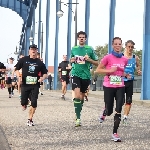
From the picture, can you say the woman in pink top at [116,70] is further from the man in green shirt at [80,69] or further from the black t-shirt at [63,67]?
the black t-shirt at [63,67]

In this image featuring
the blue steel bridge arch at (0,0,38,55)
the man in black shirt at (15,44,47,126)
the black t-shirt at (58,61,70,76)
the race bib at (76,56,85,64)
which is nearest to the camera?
the race bib at (76,56,85,64)

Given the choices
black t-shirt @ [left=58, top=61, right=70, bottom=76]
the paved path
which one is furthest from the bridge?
the paved path

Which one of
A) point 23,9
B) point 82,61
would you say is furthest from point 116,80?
point 23,9

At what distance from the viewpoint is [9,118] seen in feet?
35.5

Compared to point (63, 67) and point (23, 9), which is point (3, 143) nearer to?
point (63, 67)

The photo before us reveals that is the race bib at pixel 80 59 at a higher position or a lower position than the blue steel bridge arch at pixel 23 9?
lower

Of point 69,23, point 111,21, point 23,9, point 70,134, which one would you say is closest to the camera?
point 70,134

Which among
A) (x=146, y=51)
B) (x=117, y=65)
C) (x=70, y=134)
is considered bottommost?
(x=70, y=134)

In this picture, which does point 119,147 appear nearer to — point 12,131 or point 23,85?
point 12,131

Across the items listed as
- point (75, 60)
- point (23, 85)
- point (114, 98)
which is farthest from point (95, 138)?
point (23, 85)

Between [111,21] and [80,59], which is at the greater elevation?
[111,21]

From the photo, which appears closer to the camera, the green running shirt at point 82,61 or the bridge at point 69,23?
the green running shirt at point 82,61

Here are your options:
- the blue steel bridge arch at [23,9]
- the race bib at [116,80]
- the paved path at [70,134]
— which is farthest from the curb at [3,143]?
the blue steel bridge arch at [23,9]

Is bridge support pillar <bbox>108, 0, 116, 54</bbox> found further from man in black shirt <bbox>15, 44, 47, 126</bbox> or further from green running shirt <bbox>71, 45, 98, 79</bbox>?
green running shirt <bbox>71, 45, 98, 79</bbox>
